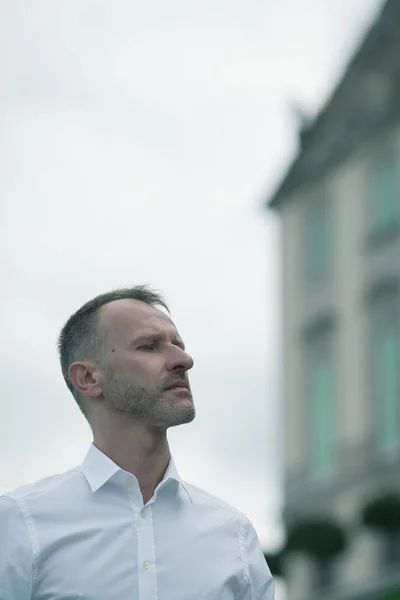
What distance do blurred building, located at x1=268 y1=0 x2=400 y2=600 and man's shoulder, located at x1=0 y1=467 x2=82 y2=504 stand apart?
18.6 metres

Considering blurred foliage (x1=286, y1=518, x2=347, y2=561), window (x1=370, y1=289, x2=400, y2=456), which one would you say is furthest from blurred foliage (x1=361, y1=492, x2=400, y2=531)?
blurred foliage (x1=286, y1=518, x2=347, y2=561)

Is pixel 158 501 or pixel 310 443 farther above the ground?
pixel 158 501

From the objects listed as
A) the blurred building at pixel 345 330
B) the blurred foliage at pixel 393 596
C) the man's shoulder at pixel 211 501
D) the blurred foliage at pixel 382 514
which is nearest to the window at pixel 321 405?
the blurred building at pixel 345 330

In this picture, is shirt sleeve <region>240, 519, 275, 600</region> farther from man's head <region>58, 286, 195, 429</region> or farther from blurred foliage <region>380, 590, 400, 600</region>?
blurred foliage <region>380, 590, 400, 600</region>

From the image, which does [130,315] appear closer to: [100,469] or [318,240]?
[100,469]

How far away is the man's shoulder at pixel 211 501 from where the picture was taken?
3723 millimetres

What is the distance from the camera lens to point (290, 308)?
86.4 feet

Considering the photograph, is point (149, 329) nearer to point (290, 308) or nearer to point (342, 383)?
point (342, 383)

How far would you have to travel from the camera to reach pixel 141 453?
3.59 m

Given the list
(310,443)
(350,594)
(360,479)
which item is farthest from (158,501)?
(310,443)

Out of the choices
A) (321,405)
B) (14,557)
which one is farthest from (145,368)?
(321,405)

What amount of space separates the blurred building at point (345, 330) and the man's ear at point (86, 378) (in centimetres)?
1860

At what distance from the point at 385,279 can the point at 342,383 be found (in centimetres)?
205

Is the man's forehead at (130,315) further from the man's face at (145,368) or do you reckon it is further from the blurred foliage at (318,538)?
the blurred foliage at (318,538)
